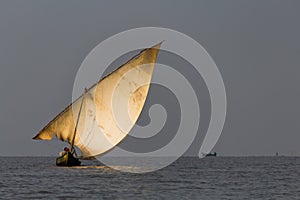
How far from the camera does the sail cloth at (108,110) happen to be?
68125mm

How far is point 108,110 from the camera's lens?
232ft

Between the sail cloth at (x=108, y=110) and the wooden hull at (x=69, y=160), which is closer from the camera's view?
the sail cloth at (x=108, y=110)

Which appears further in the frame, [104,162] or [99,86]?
[104,162]

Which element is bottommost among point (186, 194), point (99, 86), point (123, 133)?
point (186, 194)

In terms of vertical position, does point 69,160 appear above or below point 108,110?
below

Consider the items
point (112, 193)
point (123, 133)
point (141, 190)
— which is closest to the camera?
point (112, 193)

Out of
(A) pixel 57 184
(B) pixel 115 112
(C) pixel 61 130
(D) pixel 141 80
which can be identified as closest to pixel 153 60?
(D) pixel 141 80

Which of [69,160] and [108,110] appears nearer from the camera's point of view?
[108,110]

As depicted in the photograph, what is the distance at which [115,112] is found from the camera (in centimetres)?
7038

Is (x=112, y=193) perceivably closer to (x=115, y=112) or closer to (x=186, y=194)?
(x=186, y=194)

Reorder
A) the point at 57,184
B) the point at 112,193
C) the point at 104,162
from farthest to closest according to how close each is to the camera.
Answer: the point at 104,162, the point at 57,184, the point at 112,193

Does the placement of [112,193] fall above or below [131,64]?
below

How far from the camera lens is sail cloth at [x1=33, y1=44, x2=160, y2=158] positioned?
68125mm

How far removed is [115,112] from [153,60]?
6785 mm
